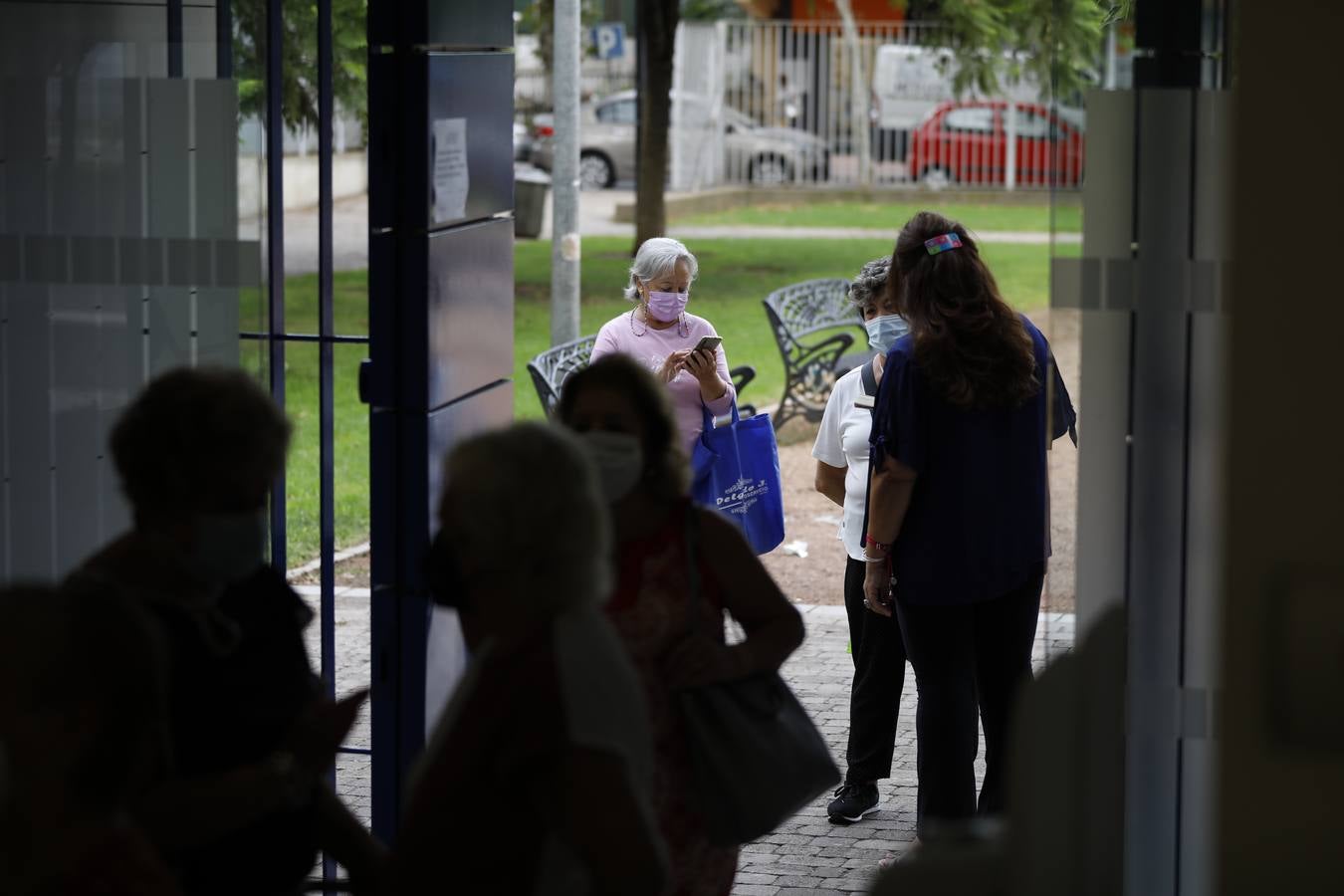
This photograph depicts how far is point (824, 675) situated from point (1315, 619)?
522 cm

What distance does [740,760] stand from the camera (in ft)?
10.9

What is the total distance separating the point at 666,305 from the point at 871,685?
1.80 metres

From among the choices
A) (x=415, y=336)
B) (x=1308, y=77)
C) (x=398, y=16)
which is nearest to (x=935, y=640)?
(x=415, y=336)

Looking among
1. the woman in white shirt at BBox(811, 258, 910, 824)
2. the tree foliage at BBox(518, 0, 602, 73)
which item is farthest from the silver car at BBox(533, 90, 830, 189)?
the woman in white shirt at BBox(811, 258, 910, 824)

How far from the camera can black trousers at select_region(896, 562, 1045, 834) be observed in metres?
5.15

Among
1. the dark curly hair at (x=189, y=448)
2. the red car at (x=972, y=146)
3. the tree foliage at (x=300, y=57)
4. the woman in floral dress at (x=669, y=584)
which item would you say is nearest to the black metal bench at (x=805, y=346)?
the tree foliage at (x=300, y=57)

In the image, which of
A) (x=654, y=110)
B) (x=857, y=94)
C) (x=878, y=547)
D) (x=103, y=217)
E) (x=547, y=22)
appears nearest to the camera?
(x=103, y=217)

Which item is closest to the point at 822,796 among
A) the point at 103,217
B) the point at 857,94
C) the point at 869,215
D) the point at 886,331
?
the point at 886,331

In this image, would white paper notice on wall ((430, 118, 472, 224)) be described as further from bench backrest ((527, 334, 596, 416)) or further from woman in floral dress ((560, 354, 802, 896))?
bench backrest ((527, 334, 596, 416))

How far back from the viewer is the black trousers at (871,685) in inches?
240

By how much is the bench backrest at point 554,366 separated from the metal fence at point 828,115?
18738 millimetres

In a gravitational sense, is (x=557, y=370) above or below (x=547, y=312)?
above

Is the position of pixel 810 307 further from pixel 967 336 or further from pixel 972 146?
pixel 972 146

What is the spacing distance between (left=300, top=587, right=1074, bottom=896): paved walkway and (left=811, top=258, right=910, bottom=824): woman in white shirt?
141 mm
